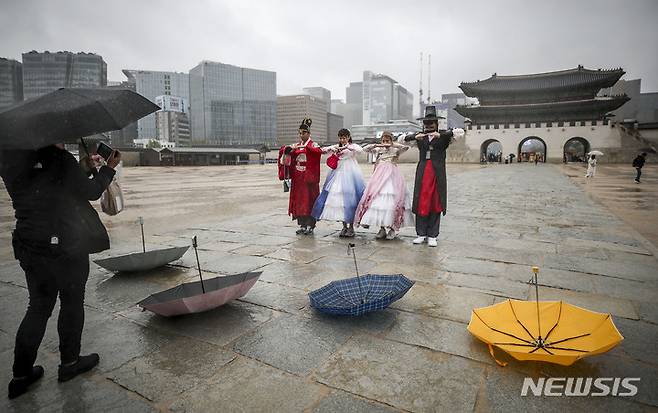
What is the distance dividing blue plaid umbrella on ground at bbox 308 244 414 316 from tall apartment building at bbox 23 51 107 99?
52094 mm

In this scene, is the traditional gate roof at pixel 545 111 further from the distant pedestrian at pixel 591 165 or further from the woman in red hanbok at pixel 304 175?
the woman in red hanbok at pixel 304 175

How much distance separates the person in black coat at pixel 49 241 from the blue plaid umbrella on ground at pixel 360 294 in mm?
1614

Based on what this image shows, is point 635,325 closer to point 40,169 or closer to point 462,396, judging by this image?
point 462,396

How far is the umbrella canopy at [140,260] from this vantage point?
3.82m

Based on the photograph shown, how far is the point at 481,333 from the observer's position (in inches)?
93.5

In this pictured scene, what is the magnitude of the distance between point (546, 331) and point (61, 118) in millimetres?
3005

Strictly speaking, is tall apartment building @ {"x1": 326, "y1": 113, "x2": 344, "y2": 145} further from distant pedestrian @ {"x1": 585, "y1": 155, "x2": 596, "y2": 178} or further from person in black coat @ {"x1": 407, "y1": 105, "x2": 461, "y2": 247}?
person in black coat @ {"x1": 407, "y1": 105, "x2": 461, "y2": 247}

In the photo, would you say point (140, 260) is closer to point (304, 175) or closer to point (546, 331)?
point (304, 175)

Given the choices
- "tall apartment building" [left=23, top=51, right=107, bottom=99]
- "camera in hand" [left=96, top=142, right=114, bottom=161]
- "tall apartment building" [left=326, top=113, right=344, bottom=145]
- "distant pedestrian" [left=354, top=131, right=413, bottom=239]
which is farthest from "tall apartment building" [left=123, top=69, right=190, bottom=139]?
"camera in hand" [left=96, top=142, right=114, bottom=161]

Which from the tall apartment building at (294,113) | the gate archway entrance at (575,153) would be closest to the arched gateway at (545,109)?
the gate archway entrance at (575,153)

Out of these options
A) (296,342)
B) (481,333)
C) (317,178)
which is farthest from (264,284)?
(317,178)

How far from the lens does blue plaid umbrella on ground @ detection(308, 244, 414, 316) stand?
2.79 m

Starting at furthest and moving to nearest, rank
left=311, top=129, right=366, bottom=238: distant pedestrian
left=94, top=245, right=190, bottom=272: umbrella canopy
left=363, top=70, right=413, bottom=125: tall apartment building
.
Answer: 1. left=363, top=70, right=413, bottom=125: tall apartment building
2. left=311, top=129, right=366, bottom=238: distant pedestrian
3. left=94, top=245, right=190, bottom=272: umbrella canopy

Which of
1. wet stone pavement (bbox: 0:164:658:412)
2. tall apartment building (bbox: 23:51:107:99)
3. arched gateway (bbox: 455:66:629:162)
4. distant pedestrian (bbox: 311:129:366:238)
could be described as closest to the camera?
wet stone pavement (bbox: 0:164:658:412)
